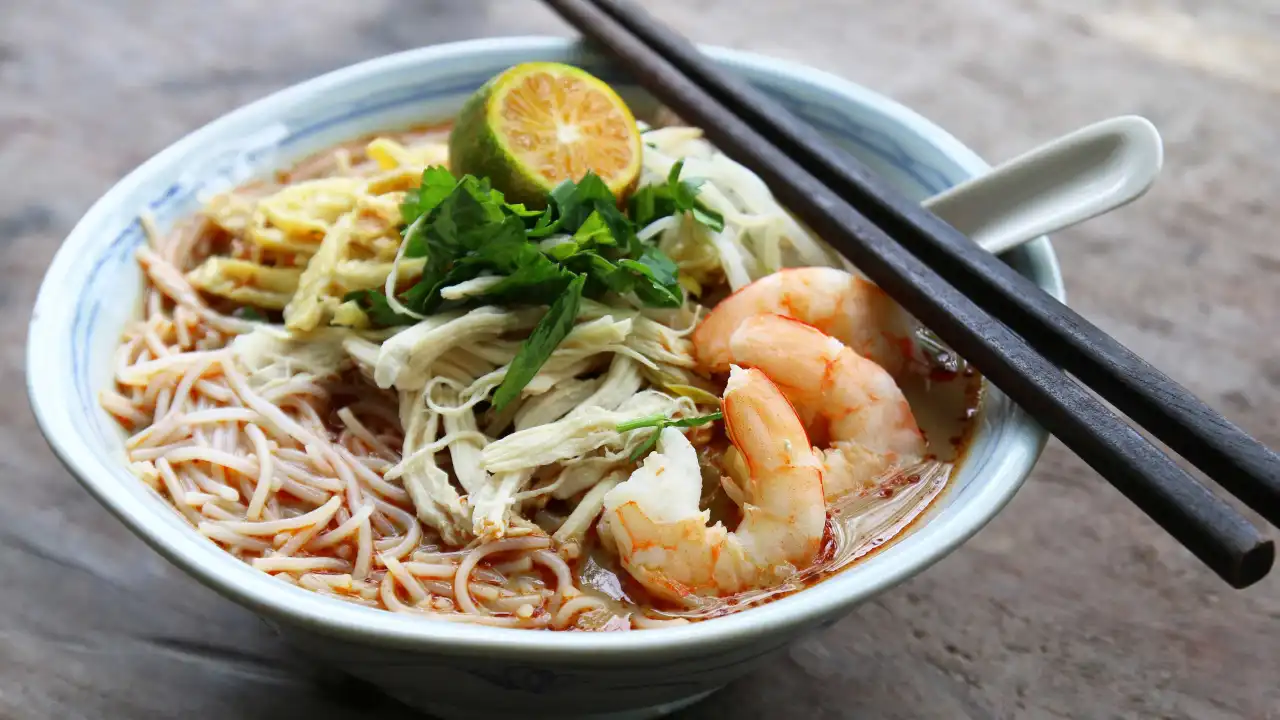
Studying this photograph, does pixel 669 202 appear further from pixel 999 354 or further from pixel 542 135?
pixel 999 354

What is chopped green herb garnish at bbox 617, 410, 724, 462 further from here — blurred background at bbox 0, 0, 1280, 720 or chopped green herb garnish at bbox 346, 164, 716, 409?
blurred background at bbox 0, 0, 1280, 720

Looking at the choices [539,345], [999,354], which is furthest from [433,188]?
[999,354]

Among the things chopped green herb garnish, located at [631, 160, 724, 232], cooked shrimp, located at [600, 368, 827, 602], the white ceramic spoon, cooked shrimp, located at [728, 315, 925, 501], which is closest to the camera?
cooked shrimp, located at [600, 368, 827, 602]

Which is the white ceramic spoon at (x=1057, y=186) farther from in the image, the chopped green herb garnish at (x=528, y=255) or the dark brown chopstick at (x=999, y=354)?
the chopped green herb garnish at (x=528, y=255)

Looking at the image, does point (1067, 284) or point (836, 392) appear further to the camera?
point (1067, 284)

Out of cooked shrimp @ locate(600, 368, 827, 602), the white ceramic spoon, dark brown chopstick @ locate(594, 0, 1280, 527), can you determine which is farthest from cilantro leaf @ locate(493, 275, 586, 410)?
the white ceramic spoon

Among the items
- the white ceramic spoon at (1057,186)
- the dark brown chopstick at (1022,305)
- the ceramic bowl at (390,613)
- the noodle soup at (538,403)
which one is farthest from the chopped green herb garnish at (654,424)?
the white ceramic spoon at (1057,186)
